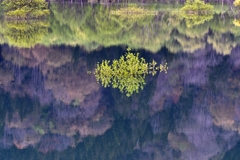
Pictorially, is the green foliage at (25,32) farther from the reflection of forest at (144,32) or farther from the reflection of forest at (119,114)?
the reflection of forest at (119,114)

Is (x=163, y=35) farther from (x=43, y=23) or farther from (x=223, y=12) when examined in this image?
(x=223, y=12)

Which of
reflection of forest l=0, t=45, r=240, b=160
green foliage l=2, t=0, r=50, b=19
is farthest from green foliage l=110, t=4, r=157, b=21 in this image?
reflection of forest l=0, t=45, r=240, b=160

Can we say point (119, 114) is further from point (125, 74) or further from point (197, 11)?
point (197, 11)

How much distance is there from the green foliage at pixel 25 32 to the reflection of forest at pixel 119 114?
6.22 m

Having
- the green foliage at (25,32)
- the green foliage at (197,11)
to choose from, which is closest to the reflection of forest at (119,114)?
the green foliage at (25,32)

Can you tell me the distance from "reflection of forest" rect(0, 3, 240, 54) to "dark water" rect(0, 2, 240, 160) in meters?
→ 0.17

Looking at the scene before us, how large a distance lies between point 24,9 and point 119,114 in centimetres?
2560

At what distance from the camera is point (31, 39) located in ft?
91.1

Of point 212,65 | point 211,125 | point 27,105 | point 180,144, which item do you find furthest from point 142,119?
point 212,65

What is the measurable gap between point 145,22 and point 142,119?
2402 centimetres

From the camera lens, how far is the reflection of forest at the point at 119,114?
1270 centimetres

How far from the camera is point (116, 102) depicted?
1516 centimetres

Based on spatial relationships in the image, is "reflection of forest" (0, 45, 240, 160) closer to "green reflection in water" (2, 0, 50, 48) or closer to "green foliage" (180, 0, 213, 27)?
"green reflection in water" (2, 0, 50, 48)

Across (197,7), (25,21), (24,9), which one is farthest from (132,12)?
(24,9)
